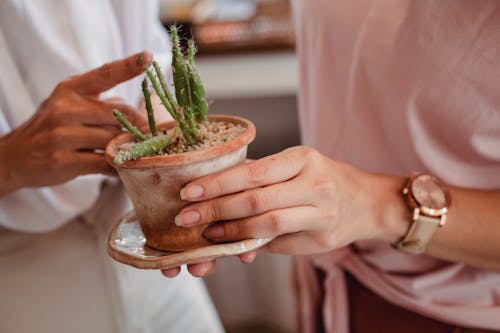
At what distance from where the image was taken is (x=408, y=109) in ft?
2.28

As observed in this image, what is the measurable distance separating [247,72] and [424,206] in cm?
128

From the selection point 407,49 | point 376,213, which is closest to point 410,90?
point 407,49

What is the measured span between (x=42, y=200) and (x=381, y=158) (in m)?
0.52

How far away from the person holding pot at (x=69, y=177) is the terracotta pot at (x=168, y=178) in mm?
84

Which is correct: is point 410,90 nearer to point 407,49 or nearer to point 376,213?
point 407,49

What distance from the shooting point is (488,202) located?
0.66 metres

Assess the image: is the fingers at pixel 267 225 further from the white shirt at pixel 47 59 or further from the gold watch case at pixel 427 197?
the white shirt at pixel 47 59

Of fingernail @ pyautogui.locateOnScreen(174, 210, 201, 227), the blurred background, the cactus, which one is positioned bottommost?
the blurred background

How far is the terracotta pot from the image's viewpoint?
20.5 inches

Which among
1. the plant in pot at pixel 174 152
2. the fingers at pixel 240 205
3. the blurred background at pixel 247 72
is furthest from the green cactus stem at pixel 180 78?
the blurred background at pixel 247 72

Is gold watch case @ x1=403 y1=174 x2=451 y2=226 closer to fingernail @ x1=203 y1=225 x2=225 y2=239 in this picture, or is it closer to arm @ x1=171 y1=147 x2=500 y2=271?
arm @ x1=171 y1=147 x2=500 y2=271

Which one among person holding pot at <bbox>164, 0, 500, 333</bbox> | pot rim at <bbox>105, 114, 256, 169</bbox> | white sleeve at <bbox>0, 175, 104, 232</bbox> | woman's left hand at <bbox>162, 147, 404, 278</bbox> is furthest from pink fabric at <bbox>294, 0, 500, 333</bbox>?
white sleeve at <bbox>0, 175, 104, 232</bbox>

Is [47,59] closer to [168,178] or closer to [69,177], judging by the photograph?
[69,177]

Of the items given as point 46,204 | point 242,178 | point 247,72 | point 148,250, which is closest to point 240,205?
point 242,178
